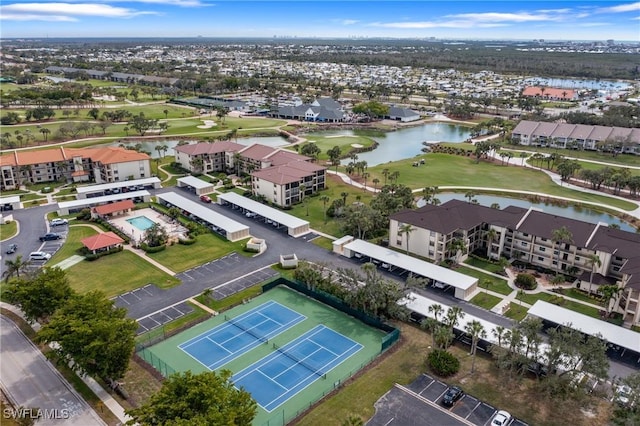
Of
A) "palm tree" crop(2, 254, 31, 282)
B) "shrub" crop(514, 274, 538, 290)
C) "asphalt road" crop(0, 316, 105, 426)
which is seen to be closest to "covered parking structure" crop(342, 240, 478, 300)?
"shrub" crop(514, 274, 538, 290)

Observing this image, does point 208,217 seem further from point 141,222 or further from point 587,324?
point 587,324

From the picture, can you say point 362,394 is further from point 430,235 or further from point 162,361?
point 430,235

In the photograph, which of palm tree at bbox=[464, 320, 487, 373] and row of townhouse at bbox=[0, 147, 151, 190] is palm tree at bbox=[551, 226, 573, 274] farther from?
row of townhouse at bbox=[0, 147, 151, 190]

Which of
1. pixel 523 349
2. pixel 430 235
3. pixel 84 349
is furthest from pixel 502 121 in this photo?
pixel 84 349

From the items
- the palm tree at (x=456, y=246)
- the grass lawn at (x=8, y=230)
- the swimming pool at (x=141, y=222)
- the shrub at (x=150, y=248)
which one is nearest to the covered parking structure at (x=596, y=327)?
the palm tree at (x=456, y=246)

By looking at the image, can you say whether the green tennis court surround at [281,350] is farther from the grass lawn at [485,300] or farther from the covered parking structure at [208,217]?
the covered parking structure at [208,217]

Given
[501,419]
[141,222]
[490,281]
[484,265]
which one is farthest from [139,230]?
[501,419]

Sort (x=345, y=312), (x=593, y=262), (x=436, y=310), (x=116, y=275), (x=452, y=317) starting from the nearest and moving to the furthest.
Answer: (x=452, y=317) < (x=436, y=310) < (x=345, y=312) < (x=593, y=262) < (x=116, y=275)
